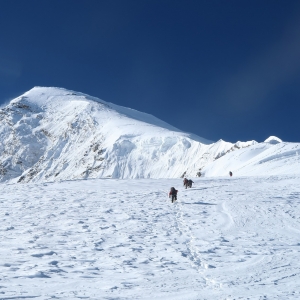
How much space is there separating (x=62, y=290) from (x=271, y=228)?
27.3 ft

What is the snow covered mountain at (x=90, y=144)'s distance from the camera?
255 feet

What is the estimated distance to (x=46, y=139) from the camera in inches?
5054

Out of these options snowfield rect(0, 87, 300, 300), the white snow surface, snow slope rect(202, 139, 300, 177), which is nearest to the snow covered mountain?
snow slope rect(202, 139, 300, 177)

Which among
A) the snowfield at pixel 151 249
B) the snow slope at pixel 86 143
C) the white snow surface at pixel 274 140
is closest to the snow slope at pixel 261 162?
the white snow surface at pixel 274 140

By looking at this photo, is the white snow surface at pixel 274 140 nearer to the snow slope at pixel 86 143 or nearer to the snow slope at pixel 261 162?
the snow slope at pixel 86 143

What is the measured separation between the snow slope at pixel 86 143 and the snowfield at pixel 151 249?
1844 inches

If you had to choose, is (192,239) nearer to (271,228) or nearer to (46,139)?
(271,228)

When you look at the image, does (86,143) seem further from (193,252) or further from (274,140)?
(193,252)

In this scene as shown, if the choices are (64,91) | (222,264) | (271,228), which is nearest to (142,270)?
(222,264)

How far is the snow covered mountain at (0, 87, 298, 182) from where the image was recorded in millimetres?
77688

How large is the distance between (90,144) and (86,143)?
13.0 feet

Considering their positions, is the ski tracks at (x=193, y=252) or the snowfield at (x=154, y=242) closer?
the snowfield at (x=154, y=242)

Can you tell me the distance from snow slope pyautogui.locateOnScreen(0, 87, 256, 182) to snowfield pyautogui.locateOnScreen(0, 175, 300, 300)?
46.8m

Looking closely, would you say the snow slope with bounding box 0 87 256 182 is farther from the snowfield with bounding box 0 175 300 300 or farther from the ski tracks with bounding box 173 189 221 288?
the ski tracks with bounding box 173 189 221 288
